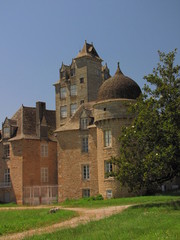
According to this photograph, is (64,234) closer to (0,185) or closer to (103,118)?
(103,118)

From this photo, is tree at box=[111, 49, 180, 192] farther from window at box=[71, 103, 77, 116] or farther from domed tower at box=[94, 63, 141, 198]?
window at box=[71, 103, 77, 116]

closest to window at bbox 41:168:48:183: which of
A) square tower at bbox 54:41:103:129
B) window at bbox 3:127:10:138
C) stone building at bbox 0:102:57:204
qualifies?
stone building at bbox 0:102:57:204

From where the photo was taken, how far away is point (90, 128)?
3744 cm

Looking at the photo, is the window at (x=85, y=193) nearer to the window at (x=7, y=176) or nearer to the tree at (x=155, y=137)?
the window at (x=7, y=176)

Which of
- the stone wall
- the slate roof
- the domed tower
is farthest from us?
the slate roof

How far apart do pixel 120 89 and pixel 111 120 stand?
2909 mm

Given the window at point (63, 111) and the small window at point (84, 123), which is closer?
the small window at point (84, 123)

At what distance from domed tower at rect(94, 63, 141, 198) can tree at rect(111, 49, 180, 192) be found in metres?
9.67

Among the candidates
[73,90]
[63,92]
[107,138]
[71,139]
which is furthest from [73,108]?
[107,138]

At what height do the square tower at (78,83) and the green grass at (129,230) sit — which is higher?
the square tower at (78,83)

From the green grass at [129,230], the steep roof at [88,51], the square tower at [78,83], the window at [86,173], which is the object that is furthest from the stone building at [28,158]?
the green grass at [129,230]

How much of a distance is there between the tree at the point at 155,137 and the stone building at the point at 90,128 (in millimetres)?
6868

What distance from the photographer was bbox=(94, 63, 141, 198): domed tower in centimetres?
3381

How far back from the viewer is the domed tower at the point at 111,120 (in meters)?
33.8
